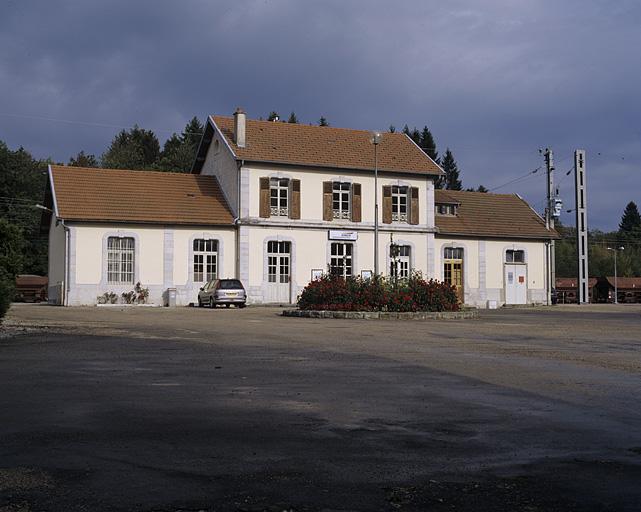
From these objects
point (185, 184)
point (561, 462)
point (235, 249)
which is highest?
point (185, 184)

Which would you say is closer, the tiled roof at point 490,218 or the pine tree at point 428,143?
the tiled roof at point 490,218

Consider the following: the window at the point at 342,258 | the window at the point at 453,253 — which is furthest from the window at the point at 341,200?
the window at the point at 453,253

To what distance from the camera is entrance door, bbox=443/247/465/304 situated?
4506 cm

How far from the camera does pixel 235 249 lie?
40.1 m

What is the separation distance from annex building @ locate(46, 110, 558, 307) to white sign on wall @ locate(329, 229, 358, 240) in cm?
6

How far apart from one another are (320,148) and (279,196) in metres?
3.83

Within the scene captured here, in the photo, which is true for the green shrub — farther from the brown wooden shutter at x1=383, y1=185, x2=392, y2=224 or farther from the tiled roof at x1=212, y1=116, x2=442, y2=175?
the brown wooden shutter at x1=383, y1=185, x2=392, y2=224

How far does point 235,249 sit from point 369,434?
3435cm

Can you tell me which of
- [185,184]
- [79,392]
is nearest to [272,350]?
[79,392]

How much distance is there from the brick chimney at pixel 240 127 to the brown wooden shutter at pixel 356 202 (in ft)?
20.2

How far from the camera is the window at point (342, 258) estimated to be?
137ft

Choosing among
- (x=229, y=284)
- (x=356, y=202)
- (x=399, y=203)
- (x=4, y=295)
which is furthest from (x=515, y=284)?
(x=4, y=295)

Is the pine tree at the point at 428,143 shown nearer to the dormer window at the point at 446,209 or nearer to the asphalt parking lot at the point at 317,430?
the dormer window at the point at 446,209

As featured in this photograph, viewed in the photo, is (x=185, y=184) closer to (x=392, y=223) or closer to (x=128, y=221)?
(x=128, y=221)
